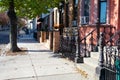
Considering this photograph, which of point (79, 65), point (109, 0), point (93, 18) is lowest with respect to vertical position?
point (79, 65)

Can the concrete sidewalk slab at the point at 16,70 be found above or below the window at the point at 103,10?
below

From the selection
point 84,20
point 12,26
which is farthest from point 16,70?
point 12,26

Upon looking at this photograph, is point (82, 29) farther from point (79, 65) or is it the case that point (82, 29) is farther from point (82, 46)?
point (79, 65)

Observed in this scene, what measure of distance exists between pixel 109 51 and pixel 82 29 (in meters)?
5.81

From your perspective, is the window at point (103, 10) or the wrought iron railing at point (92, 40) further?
the window at point (103, 10)

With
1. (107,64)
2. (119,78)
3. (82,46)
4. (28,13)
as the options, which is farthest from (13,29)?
(119,78)

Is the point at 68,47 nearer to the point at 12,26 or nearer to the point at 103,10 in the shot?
the point at 103,10

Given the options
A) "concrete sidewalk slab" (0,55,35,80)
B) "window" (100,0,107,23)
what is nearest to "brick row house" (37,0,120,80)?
"window" (100,0,107,23)

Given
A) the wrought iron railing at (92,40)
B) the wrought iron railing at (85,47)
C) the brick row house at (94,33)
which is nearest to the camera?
the brick row house at (94,33)

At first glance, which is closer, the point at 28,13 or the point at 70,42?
the point at 70,42

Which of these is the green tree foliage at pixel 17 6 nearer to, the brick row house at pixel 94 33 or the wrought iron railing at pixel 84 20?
the brick row house at pixel 94 33

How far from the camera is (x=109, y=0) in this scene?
40.0 ft

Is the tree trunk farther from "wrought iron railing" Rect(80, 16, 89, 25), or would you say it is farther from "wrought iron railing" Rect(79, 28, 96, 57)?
"wrought iron railing" Rect(79, 28, 96, 57)

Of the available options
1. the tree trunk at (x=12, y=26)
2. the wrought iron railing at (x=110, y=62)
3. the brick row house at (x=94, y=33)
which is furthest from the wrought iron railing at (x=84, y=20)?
the wrought iron railing at (x=110, y=62)
